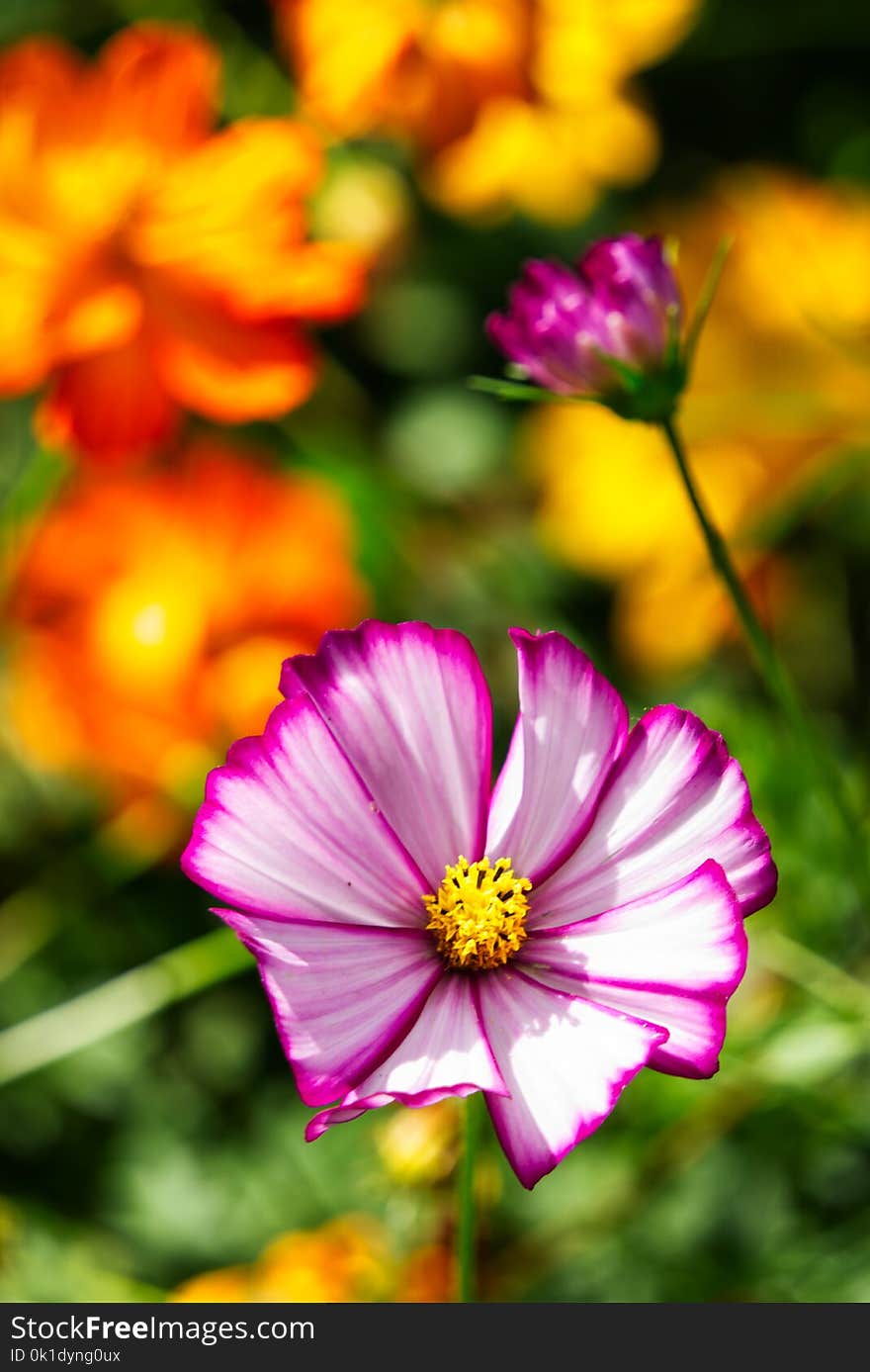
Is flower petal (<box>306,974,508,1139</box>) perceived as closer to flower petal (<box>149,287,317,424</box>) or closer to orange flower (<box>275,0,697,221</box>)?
flower petal (<box>149,287,317,424</box>)

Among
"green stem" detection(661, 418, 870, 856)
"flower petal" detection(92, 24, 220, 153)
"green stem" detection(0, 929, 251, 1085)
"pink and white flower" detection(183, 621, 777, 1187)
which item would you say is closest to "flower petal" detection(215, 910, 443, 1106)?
"pink and white flower" detection(183, 621, 777, 1187)

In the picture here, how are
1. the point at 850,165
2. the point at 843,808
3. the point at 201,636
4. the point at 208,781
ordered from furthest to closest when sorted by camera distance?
the point at 850,165 < the point at 201,636 < the point at 843,808 < the point at 208,781

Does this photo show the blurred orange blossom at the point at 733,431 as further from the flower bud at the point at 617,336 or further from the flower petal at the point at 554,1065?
the flower petal at the point at 554,1065

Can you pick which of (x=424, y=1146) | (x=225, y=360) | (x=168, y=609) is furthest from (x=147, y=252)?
(x=424, y=1146)

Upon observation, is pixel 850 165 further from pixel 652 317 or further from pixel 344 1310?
pixel 344 1310

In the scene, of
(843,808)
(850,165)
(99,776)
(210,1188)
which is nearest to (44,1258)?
(210,1188)

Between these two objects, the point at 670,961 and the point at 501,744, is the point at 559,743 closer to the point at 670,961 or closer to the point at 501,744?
the point at 670,961

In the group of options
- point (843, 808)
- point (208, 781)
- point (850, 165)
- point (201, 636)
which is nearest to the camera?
point (208, 781)
